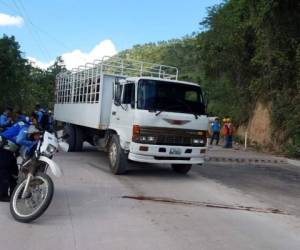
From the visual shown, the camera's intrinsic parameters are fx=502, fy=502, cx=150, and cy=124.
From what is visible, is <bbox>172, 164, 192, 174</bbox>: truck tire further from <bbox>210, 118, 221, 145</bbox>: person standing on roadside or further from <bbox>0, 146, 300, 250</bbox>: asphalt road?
<bbox>210, 118, 221, 145</bbox>: person standing on roadside

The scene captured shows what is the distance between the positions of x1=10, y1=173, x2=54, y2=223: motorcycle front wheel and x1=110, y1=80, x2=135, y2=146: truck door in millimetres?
4802

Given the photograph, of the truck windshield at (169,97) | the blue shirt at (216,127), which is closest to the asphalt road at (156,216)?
the truck windshield at (169,97)

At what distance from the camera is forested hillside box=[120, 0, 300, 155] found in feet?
74.1

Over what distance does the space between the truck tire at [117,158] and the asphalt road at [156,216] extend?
9.6 inches

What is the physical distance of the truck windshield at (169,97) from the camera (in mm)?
11867

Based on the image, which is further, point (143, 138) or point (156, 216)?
point (143, 138)

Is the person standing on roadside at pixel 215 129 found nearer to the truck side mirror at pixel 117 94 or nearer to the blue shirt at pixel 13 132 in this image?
the truck side mirror at pixel 117 94

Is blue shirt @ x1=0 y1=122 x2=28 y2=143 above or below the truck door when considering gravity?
below

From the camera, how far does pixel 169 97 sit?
12148 millimetres

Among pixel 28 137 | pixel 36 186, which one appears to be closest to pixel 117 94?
pixel 28 137

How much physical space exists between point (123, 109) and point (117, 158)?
1.21 m

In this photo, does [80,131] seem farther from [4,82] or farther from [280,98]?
[4,82]

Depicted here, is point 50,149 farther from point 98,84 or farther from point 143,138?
point 98,84

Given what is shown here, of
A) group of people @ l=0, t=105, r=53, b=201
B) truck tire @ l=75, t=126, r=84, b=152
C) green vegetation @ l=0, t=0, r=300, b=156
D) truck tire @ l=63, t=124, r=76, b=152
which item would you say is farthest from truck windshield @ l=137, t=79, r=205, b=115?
green vegetation @ l=0, t=0, r=300, b=156
